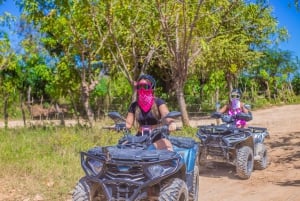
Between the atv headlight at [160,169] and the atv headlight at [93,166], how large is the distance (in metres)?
0.55

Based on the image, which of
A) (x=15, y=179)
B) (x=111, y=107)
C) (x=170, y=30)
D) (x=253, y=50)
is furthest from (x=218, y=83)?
(x=15, y=179)

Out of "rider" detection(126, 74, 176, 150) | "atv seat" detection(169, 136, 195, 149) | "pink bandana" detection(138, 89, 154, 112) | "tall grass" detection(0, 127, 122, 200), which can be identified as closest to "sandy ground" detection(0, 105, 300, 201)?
"tall grass" detection(0, 127, 122, 200)

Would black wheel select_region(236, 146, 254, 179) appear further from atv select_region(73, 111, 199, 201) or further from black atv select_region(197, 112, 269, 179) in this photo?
atv select_region(73, 111, 199, 201)

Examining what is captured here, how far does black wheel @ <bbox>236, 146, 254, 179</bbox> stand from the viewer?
27.0 feet

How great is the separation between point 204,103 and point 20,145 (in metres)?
20.5

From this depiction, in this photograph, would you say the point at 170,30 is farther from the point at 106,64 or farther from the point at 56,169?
the point at 56,169

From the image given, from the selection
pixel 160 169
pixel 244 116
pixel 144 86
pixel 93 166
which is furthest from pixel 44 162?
pixel 160 169

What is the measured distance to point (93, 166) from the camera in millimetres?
4715

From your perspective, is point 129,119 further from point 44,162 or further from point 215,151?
point 215,151

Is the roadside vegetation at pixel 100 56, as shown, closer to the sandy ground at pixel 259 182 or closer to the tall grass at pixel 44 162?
the tall grass at pixel 44 162

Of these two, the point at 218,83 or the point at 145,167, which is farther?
the point at 218,83

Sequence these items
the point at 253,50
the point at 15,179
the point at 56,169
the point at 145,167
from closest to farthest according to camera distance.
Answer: the point at 145,167 < the point at 15,179 < the point at 56,169 < the point at 253,50

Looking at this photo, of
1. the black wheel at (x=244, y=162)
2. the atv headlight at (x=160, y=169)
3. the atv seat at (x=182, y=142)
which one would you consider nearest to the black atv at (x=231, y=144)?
the black wheel at (x=244, y=162)

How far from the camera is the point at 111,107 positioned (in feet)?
88.0
